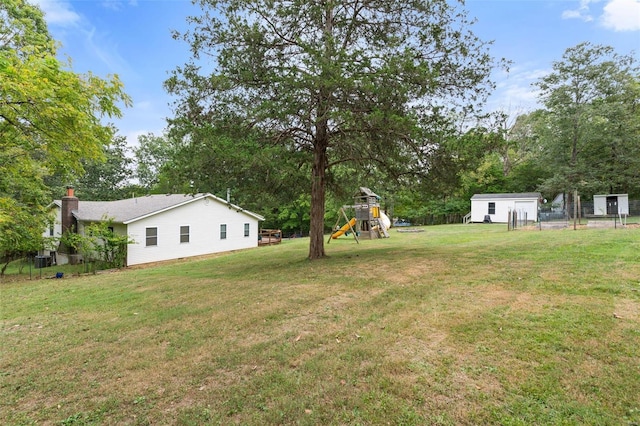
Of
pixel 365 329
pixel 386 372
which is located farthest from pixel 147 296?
pixel 386 372

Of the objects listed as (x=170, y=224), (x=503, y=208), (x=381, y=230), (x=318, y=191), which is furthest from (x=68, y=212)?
(x=503, y=208)

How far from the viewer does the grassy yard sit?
8.33ft

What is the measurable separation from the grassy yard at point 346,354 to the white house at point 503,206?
77.8ft

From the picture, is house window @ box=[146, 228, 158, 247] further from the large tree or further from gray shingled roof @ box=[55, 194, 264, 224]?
the large tree

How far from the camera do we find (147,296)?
21.7 ft

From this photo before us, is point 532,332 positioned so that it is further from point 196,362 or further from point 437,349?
→ point 196,362

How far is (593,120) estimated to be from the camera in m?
24.0

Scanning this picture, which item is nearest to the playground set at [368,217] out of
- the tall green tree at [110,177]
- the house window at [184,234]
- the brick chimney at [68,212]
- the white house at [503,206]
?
the house window at [184,234]

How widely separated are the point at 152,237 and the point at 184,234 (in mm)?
1772

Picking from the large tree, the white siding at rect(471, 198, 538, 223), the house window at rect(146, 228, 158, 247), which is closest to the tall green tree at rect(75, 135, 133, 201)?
the house window at rect(146, 228, 158, 247)

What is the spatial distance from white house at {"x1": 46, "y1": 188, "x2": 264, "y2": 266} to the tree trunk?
7601mm

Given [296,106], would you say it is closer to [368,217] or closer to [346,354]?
[346,354]

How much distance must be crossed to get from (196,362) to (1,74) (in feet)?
15.0

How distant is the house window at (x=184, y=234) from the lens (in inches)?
700
